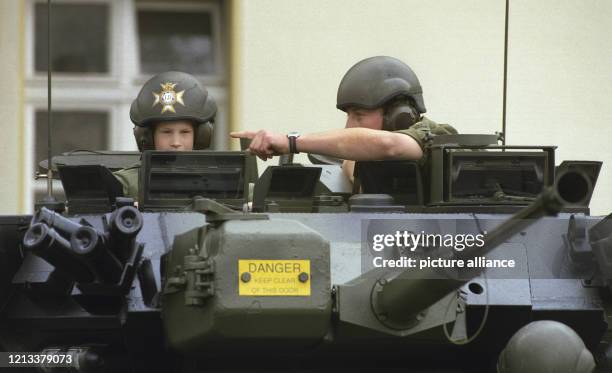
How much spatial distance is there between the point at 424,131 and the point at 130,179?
164 centimetres

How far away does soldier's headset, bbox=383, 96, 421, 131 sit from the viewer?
8.41 meters

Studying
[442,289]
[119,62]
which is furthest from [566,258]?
[119,62]

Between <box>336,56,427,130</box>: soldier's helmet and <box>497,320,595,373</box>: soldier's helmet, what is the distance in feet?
6.85

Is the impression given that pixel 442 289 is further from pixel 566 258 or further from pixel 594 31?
pixel 594 31

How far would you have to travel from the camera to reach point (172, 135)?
9125 millimetres

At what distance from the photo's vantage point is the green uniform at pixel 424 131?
7.76 meters

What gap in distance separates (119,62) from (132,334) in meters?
6.43

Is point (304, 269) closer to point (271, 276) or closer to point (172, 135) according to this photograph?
point (271, 276)

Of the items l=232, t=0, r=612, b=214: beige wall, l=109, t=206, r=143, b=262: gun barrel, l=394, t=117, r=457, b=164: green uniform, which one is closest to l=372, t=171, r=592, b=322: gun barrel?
l=109, t=206, r=143, b=262: gun barrel

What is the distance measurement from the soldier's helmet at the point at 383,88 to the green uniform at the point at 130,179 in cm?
110

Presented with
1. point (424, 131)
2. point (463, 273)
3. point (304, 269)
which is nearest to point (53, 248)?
point (304, 269)

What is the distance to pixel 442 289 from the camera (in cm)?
631

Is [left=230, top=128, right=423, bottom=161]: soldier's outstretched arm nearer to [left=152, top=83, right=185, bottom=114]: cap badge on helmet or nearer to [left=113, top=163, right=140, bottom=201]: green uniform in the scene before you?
[left=113, top=163, right=140, bottom=201]: green uniform

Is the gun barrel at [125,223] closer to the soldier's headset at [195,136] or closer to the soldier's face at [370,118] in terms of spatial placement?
the soldier's face at [370,118]
